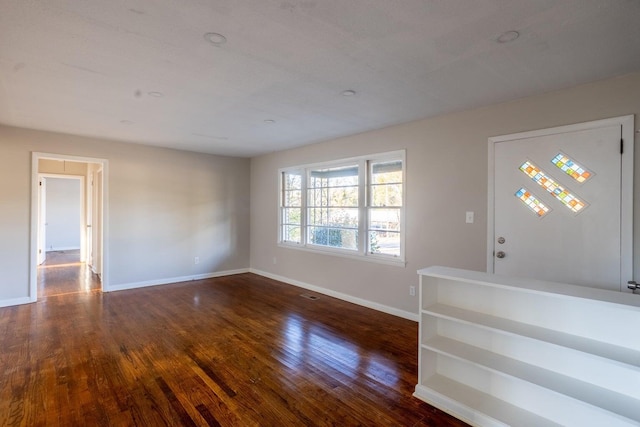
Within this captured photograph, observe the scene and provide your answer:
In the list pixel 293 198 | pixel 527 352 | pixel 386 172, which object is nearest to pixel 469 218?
pixel 386 172

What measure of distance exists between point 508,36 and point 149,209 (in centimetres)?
566

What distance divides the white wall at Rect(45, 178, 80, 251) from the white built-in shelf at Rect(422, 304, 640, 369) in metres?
12.2

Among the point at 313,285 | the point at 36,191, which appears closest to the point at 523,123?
the point at 313,285

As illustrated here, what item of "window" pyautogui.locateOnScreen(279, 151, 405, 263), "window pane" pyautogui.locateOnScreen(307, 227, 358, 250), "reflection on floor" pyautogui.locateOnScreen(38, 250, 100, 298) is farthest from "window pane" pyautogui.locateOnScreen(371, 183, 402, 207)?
"reflection on floor" pyautogui.locateOnScreen(38, 250, 100, 298)

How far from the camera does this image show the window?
434 centimetres

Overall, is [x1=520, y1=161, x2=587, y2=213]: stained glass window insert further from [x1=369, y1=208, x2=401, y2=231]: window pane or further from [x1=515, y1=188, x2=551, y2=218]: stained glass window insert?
[x1=369, y1=208, x2=401, y2=231]: window pane

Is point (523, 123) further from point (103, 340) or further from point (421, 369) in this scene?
point (103, 340)

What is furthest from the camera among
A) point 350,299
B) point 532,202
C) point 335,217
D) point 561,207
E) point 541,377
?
point 335,217

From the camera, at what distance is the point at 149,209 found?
5637 mm

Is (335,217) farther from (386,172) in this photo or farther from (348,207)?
(386,172)

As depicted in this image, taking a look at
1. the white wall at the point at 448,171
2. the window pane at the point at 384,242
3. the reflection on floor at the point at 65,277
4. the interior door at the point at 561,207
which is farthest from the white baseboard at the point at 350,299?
the reflection on floor at the point at 65,277

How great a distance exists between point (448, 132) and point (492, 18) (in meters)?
1.94

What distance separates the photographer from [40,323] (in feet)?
12.4

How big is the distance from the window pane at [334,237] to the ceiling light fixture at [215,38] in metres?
3.27
